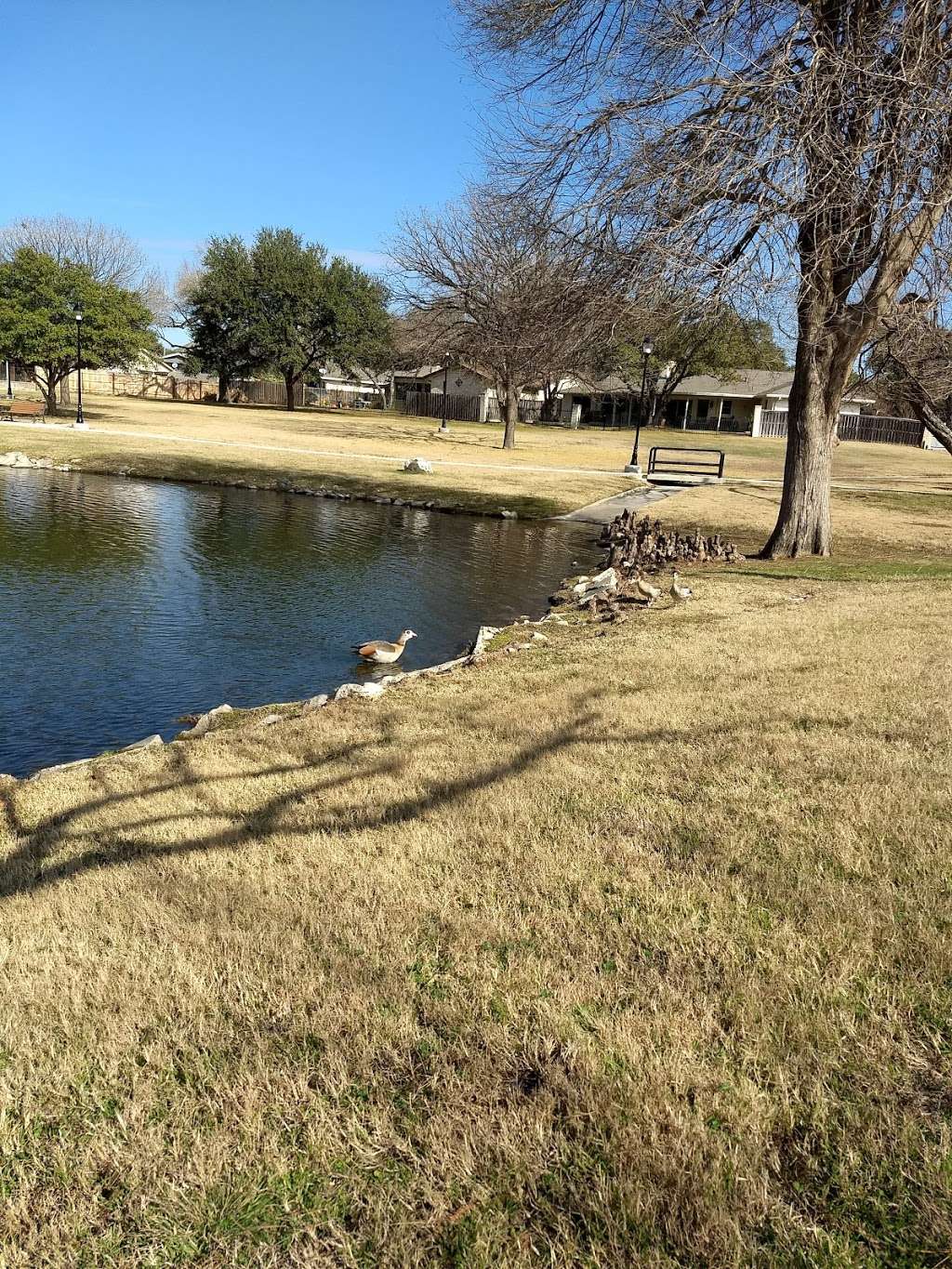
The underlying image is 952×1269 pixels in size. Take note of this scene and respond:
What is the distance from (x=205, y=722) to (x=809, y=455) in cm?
1072

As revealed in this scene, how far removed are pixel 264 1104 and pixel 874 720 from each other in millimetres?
4474

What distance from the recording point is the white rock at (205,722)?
24.3 ft

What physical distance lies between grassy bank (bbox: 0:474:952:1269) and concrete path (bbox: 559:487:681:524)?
17.8 m

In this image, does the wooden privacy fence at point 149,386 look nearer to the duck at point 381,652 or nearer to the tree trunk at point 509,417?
the tree trunk at point 509,417

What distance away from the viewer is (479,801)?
4.81 m

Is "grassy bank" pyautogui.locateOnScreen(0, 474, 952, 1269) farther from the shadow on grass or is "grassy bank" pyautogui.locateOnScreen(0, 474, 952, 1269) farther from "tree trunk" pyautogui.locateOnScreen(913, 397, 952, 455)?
"tree trunk" pyautogui.locateOnScreen(913, 397, 952, 455)

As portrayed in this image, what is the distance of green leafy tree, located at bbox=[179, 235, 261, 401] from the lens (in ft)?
206

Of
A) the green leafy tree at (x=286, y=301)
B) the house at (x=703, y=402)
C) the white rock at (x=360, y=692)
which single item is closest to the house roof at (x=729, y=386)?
the house at (x=703, y=402)

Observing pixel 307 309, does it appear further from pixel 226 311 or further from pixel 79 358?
pixel 79 358

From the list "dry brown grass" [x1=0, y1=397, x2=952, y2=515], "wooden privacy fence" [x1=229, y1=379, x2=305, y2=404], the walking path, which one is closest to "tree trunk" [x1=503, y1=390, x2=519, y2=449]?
"dry brown grass" [x1=0, y1=397, x2=952, y2=515]

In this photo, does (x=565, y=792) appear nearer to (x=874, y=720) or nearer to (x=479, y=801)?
(x=479, y=801)

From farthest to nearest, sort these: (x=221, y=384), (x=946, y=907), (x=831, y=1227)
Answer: (x=221, y=384) < (x=946, y=907) < (x=831, y=1227)

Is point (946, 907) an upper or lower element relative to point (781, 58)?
lower

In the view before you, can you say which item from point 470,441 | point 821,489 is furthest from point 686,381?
point 821,489
